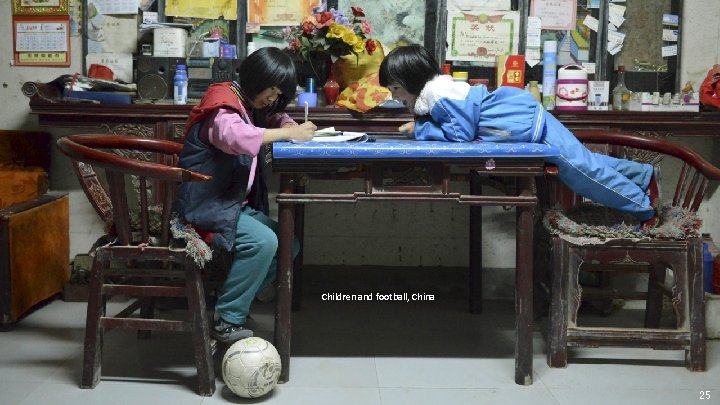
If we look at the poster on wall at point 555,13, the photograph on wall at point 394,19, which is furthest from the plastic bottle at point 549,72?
the photograph on wall at point 394,19

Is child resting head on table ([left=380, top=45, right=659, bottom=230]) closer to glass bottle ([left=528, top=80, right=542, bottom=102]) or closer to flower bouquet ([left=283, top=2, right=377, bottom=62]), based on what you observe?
flower bouquet ([left=283, top=2, right=377, bottom=62])

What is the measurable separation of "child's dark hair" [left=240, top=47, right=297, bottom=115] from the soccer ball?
2.88 ft

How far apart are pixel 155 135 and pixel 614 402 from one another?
223 centimetres

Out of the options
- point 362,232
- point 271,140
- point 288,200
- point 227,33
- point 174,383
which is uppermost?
point 227,33

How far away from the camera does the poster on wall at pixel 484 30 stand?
3.73m

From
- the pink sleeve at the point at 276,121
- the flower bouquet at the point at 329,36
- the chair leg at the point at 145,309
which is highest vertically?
the flower bouquet at the point at 329,36

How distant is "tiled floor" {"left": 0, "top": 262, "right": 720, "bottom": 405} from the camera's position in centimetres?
245

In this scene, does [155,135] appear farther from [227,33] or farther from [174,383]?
[174,383]

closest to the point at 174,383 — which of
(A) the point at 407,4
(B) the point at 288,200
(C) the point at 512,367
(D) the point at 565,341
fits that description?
(B) the point at 288,200

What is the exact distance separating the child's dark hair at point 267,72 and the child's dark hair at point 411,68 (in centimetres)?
38

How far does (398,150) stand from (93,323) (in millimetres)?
1147

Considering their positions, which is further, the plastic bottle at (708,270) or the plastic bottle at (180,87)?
the plastic bottle at (180,87)

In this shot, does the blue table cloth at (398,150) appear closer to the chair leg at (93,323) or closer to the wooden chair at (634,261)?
the wooden chair at (634,261)

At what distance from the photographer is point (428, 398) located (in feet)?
8.01
